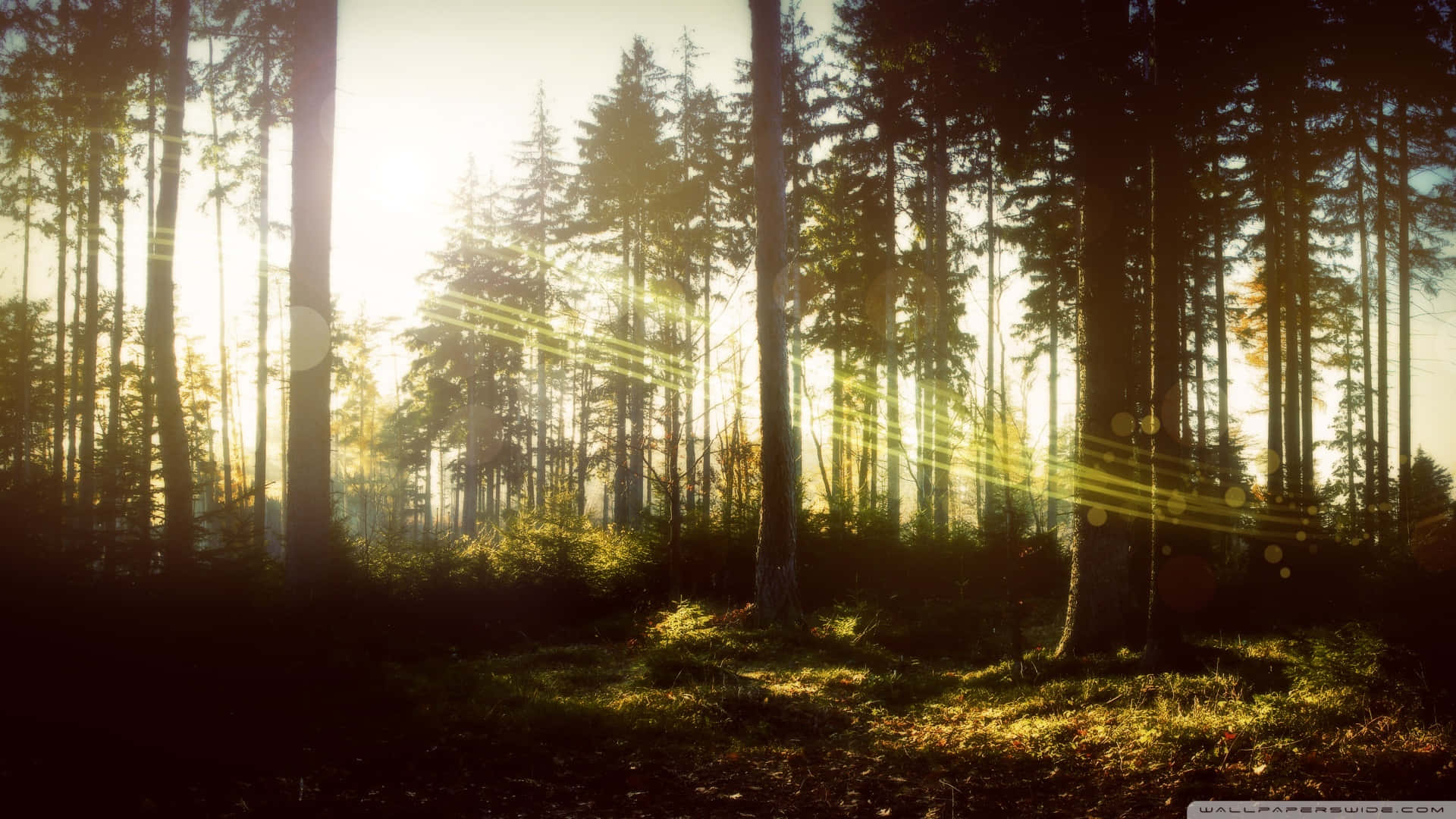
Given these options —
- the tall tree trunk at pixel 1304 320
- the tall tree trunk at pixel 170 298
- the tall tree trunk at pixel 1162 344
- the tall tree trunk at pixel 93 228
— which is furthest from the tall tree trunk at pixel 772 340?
the tall tree trunk at pixel 93 228

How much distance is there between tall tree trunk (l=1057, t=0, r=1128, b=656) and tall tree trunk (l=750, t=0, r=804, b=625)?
167 inches

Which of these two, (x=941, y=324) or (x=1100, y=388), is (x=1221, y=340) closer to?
(x=941, y=324)

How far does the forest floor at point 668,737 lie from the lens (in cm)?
403

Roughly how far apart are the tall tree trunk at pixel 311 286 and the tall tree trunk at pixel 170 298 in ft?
8.66

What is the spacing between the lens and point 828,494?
15.9 meters

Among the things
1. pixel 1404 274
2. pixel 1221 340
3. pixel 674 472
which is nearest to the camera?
pixel 674 472

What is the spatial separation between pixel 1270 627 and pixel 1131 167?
6.91m

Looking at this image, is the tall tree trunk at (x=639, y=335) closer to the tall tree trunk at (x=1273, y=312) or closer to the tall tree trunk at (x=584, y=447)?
the tall tree trunk at (x=584, y=447)

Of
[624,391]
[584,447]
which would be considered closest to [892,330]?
[624,391]

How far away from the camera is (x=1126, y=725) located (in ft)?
18.0

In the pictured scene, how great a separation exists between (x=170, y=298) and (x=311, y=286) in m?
5.34

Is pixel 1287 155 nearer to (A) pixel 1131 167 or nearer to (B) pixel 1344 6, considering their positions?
(B) pixel 1344 6

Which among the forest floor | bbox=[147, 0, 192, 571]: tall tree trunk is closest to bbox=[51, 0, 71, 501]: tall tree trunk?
bbox=[147, 0, 192, 571]: tall tree trunk

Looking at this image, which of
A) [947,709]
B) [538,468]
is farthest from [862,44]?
[538,468]
